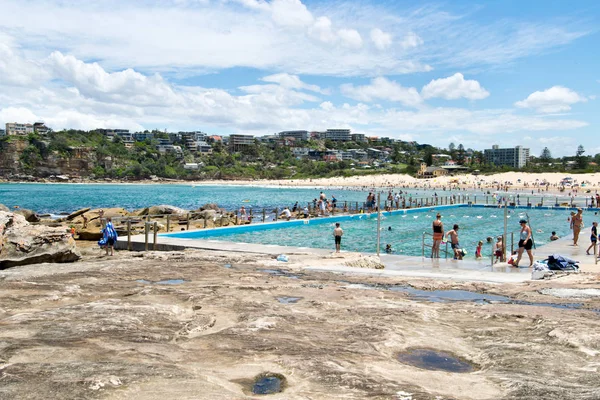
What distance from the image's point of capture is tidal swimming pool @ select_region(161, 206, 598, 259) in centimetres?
2533

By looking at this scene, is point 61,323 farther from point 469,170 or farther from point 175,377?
point 469,170

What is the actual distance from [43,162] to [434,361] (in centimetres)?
17494

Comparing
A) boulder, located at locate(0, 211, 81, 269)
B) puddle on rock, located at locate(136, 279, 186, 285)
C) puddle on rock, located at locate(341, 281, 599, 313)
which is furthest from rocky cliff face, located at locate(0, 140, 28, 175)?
puddle on rock, located at locate(341, 281, 599, 313)

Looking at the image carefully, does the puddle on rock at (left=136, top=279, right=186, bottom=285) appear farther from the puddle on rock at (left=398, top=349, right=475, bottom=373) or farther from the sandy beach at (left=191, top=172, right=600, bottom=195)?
the sandy beach at (left=191, top=172, right=600, bottom=195)

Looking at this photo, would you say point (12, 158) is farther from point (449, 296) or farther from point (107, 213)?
point (449, 296)

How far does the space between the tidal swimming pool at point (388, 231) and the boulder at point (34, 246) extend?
729 cm

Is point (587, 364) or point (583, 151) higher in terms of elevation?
point (583, 151)

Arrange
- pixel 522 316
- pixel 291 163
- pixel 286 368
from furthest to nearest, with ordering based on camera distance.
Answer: pixel 291 163 < pixel 522 316 < pixel 286 368

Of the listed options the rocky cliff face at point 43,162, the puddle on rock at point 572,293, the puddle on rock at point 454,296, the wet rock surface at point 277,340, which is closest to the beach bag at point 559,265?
the wet rock surface at point 277,340

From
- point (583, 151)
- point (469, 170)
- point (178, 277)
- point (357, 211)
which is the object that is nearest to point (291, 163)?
point (469, 170)

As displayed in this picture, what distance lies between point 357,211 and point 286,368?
35.0 metres

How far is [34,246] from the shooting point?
16.2 metres

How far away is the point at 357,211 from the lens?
41.8 metres

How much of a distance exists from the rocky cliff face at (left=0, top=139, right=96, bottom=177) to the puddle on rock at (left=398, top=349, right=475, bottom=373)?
169457 mm
